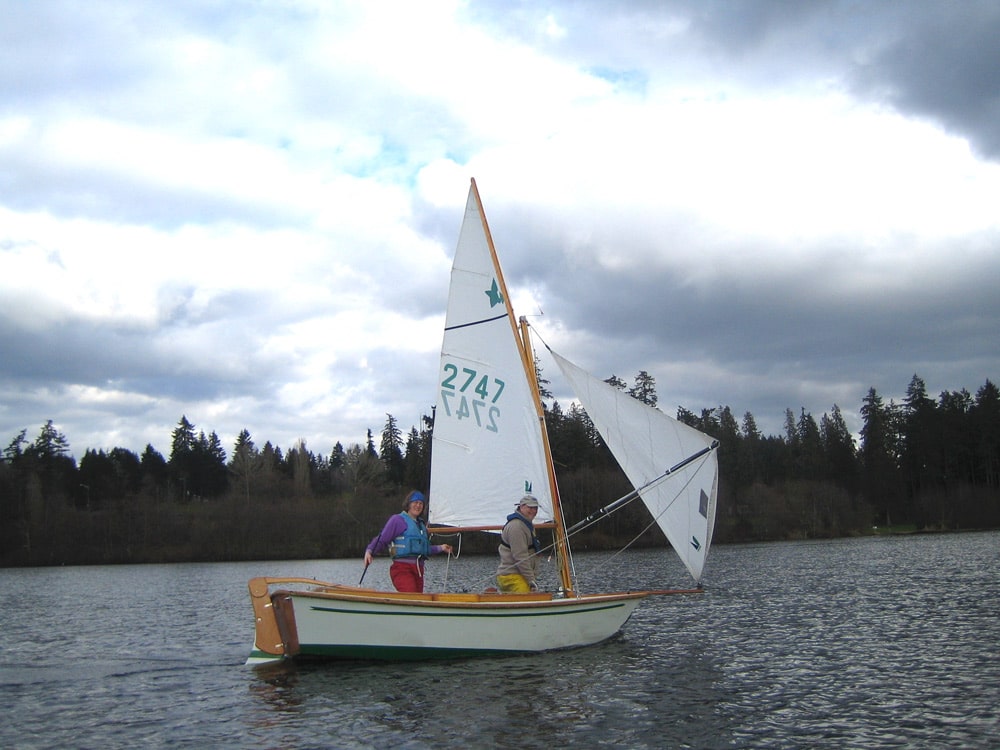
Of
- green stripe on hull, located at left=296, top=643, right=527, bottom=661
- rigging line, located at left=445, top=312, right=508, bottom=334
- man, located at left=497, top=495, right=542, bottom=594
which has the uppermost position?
rigging line, located at left=445, top=312, right=508, bottom=334

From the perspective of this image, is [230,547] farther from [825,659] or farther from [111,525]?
[825,659]

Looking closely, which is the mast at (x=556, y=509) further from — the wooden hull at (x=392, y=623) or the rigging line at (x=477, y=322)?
the wooden hull at (x=392, y=623)

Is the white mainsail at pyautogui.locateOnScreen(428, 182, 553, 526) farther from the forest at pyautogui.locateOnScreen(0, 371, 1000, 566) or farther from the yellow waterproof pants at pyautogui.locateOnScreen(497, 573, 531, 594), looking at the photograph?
the forest at pyautogui.locateOnScreen(0, 371, 1000, 566)

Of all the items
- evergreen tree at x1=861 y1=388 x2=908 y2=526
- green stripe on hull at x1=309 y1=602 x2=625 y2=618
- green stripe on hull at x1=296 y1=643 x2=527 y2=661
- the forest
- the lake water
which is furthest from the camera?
evergreen tree at x1=861 y1=388 x2=908 y2=526

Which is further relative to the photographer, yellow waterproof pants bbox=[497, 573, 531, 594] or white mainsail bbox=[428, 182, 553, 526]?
white mainsail bbox=[428, 182, 553, 526]

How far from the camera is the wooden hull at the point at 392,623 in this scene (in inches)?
560

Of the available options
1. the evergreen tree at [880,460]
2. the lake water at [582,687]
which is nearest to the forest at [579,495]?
the evergreen tree at [880,460]

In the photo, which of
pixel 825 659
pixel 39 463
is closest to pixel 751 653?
pixel 825 659

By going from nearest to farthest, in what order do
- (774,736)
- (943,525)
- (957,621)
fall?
(774,736) → (957,621) → (943,525)

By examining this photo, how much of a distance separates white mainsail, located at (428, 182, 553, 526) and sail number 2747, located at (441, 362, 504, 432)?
0.8 inches

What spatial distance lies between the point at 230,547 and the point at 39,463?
45651 millimetres

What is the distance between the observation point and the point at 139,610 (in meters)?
30.1

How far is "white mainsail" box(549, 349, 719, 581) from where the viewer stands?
55.4 feet

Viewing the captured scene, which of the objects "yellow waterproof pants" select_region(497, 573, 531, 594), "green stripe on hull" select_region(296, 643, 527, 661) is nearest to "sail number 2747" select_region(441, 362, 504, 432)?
"yellow waterproof pants" select_region(497, 573, 531, 594)
